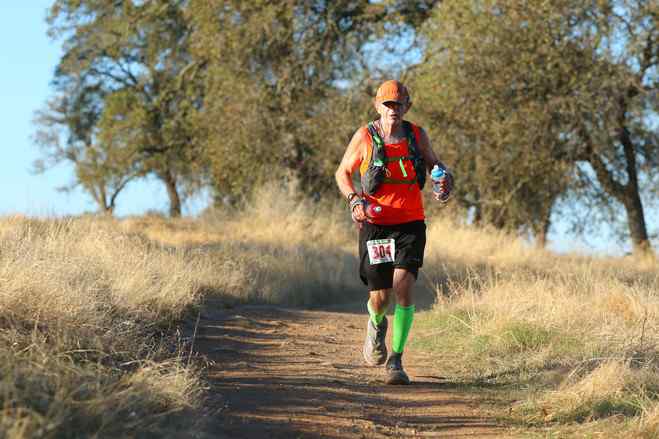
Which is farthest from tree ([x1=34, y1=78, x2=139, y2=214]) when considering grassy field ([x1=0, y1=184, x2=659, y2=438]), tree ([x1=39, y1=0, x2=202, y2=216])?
grassy field ([x1=0, y1=184, x2=659, y2=438])

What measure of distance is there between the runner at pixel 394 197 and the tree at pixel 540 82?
13347 mm

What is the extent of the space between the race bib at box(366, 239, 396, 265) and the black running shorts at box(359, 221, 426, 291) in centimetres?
3

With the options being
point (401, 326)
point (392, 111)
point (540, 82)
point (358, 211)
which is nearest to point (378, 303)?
point (401, 326)

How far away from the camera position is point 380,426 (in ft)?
18.3

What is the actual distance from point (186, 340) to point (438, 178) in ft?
7.91

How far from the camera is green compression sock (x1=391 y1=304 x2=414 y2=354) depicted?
6961 mm

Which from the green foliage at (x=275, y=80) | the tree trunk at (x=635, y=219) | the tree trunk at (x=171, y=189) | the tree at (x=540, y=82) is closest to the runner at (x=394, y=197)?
the tree at (x=540, y=82)

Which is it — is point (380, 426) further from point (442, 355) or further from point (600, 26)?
point (600, 26)

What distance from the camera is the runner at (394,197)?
6883 millimetres

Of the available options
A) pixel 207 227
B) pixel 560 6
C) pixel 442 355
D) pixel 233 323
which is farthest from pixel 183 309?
pixel 560 6

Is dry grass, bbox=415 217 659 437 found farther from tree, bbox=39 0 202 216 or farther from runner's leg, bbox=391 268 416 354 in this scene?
tree, bbox=39 0 202 216

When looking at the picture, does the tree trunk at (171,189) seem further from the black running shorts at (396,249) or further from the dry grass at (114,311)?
the black running shorts at (396,249)

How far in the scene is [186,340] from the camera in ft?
25.0

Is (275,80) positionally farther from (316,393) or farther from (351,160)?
(316,393)
